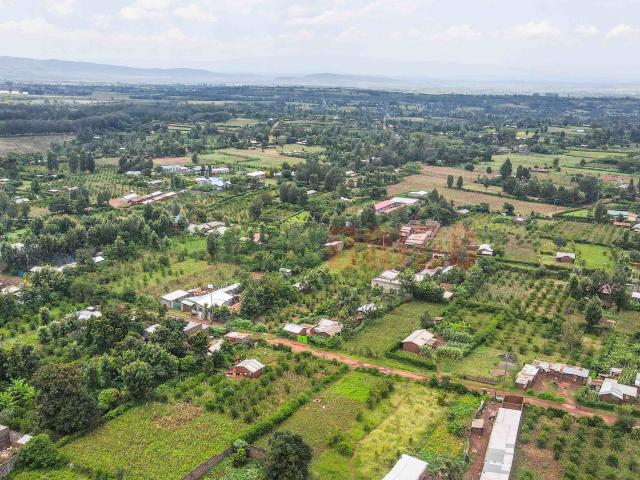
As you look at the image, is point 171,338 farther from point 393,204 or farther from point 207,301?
point 393,204

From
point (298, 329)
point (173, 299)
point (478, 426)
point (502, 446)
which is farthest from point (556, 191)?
point (502, 446)

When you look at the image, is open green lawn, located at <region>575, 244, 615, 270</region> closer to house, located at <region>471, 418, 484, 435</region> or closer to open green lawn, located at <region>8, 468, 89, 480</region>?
house, located at <region>471, 418, 484, 435</region>

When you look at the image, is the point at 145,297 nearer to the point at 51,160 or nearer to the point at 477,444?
the point at 477,444

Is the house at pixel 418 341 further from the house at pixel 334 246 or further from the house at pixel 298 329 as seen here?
the house at pixel 334 246

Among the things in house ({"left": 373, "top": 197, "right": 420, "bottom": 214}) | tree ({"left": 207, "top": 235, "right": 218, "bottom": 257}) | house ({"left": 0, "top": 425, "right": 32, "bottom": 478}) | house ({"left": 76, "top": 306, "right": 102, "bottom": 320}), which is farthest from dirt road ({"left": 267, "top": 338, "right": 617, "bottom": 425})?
house ({"left": 373, "top": 197, "right": 420, "bottom": 214})

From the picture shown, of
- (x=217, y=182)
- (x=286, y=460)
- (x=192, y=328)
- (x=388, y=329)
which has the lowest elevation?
(x=388, y=329)

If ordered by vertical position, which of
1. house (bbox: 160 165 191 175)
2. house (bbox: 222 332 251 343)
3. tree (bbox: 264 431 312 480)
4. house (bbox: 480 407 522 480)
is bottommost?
house (bbox: 222 332 251 343)

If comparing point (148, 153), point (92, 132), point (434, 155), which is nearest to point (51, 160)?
point (148, 153)
